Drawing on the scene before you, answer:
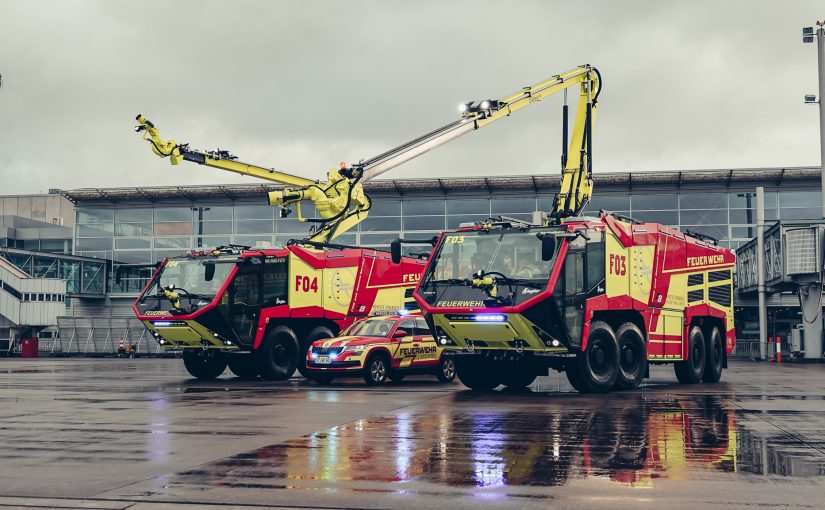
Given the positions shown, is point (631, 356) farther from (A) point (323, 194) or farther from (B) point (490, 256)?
(A) point (323, 194)

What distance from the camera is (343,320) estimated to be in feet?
81.7

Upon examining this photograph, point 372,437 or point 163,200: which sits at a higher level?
point 163,200

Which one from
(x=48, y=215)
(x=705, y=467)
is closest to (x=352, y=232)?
(x=48, y=215)

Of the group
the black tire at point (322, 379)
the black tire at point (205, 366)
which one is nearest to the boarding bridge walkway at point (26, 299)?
the black tire at point (205, 366)

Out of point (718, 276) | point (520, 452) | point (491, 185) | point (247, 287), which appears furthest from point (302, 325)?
point (491, 185)

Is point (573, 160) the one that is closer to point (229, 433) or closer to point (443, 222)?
point (229, 433)

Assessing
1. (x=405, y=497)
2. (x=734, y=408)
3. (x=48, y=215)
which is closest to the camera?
(x=405, y=497)

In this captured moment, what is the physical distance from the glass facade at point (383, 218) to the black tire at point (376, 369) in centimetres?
2706

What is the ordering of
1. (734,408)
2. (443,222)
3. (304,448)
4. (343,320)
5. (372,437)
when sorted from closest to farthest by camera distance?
(304,448) → (372,437) → (734,408) → (343,320) → (443,222)

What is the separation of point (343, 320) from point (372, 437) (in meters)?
14.0

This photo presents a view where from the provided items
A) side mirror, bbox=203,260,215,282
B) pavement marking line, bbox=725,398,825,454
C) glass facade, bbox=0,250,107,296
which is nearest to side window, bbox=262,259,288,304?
side mirror, bbox=203,260,215,282

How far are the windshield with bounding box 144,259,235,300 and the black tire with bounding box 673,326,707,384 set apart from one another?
10.8 m

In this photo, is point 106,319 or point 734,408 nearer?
point 734,408

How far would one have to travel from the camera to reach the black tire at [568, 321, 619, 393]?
698 inches
